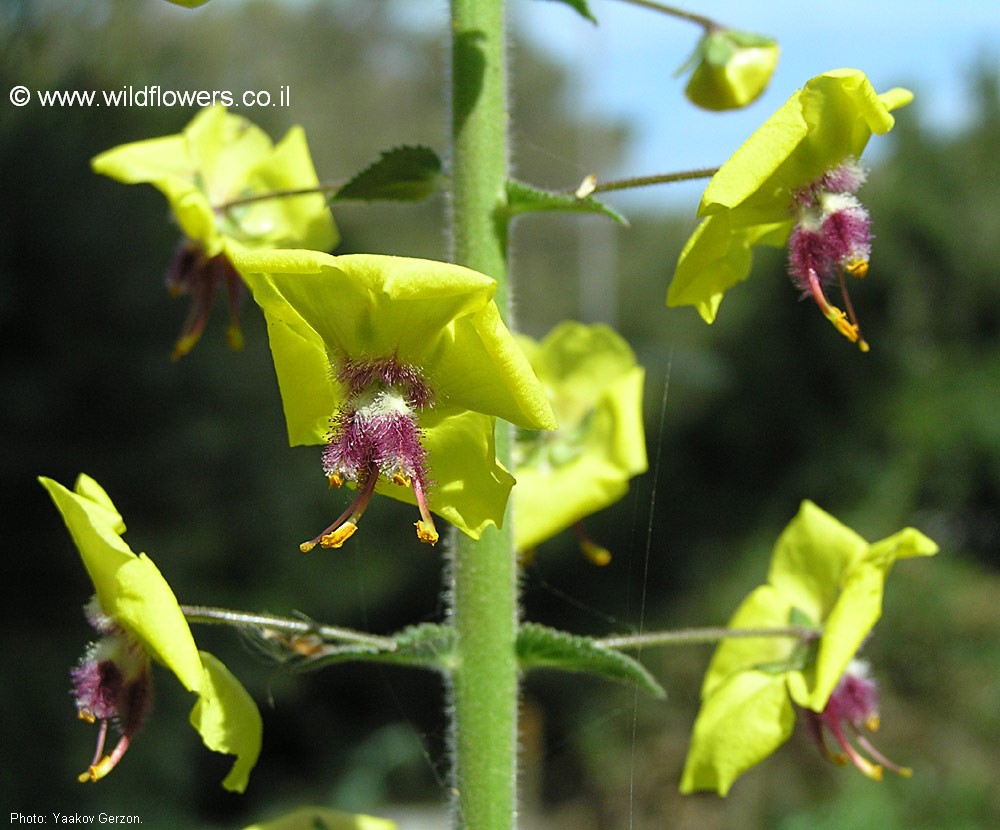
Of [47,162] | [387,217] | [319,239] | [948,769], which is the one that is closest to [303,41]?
[387,217]

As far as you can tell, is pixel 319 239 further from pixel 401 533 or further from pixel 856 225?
pixel 401 533

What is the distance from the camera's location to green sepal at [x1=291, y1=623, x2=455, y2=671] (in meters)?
1.30

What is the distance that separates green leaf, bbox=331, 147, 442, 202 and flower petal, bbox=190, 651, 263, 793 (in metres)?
0.61

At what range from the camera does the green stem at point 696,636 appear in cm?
147

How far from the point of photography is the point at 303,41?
587 inches

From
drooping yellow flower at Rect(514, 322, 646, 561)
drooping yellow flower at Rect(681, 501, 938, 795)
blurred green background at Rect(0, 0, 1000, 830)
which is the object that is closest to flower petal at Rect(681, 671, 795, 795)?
drooping yellow flower at Rect(681, 501, 938, 795)

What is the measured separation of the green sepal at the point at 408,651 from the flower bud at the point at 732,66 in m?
0.94

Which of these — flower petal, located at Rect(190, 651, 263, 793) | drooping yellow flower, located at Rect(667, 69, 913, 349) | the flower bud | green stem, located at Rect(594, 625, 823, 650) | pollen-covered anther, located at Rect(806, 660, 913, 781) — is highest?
the flower bud

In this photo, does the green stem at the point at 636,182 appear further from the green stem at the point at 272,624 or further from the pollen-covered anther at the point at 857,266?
the green stem at the point at 272,624

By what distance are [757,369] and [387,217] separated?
5.90 metres

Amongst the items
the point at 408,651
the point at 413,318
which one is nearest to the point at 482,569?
the point at 408,651

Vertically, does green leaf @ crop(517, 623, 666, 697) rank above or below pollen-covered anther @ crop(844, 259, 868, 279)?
below

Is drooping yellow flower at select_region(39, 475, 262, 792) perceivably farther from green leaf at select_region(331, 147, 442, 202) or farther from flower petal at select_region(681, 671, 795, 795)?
flower petal at select_region(681, 671, 795, 795)

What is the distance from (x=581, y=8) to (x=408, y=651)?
880mm
